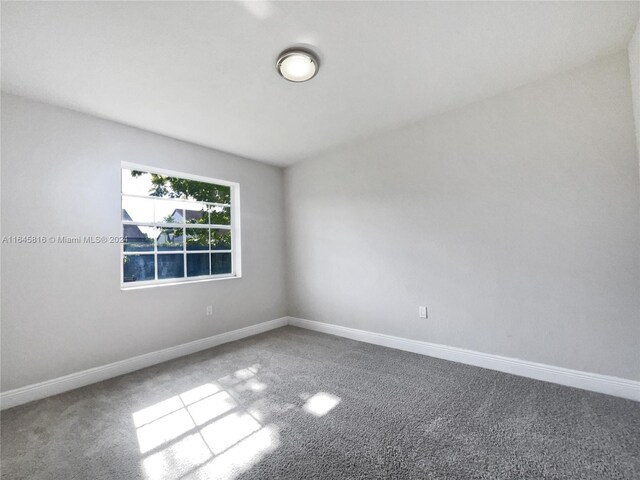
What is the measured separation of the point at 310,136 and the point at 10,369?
3505 millimetres

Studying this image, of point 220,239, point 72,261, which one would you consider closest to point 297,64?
point 220,239

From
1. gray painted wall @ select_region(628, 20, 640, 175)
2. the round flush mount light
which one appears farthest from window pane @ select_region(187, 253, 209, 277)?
gray painted wall @ select_region(628, 20, 640, 175)

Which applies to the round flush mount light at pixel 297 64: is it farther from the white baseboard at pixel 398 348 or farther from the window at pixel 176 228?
the white baseboard at pixel 398 348

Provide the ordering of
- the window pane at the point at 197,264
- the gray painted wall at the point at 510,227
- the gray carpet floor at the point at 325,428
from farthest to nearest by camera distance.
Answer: the window pane at the point at 197,264
the gray painted wall at the point at 510,227
the gray carpet floor at the point at 325,428

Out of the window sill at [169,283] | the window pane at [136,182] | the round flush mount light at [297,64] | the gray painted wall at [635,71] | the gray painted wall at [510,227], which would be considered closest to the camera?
the gray painted wall at [635,71]

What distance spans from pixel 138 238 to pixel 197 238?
2.26 feet

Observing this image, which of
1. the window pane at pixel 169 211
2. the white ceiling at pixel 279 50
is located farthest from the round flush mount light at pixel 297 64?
the window pane at pixel 169 211

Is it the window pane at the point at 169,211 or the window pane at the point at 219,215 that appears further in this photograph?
the window pane at the point at 219,215

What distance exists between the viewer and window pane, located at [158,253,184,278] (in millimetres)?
3281

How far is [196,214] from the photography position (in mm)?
3662

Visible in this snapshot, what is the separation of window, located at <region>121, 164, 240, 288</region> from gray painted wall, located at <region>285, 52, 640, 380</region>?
1.61 m

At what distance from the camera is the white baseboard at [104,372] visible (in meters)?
2.25

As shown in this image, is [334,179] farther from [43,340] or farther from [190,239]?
[43,340]

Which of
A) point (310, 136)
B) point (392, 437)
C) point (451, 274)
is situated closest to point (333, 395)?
point (392, 437)
